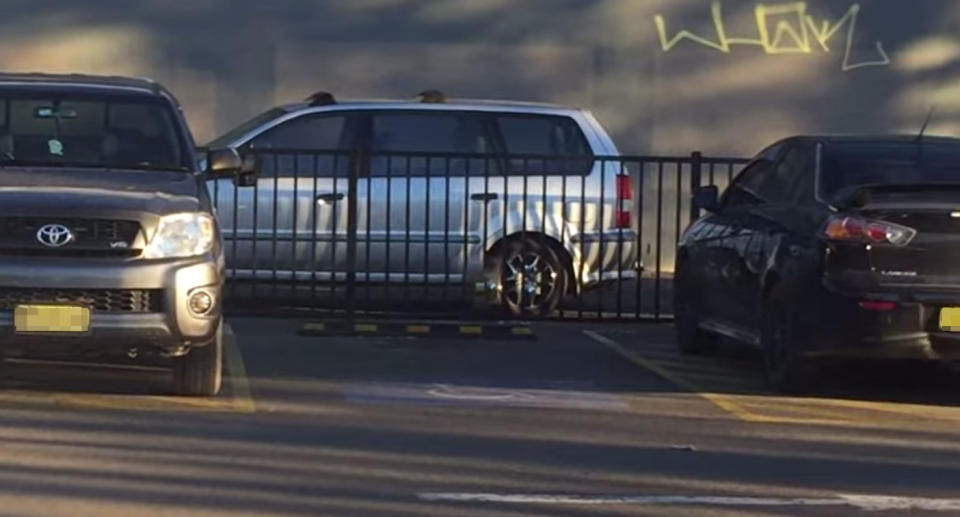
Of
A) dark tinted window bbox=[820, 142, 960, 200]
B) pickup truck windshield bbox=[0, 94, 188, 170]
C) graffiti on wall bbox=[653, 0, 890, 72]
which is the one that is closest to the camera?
pickup truck windshield bbox=[0, 94, 188, 170]

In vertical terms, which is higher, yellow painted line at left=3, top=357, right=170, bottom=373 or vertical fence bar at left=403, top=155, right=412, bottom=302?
vertical fence bar at left=403, top=155, right=412, bottom=302

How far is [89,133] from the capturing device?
10656 millimetres

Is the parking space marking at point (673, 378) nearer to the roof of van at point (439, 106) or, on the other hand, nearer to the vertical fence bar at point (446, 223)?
the vertical fence bar at point (446, 223)

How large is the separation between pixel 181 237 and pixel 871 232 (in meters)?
3.76

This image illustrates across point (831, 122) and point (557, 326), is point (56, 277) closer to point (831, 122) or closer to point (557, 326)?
point (557, 326)

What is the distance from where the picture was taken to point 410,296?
49.1 ft

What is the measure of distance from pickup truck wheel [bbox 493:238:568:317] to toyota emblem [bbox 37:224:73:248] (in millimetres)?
5752

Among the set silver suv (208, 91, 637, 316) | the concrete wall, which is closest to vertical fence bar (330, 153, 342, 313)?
silver suv (208, 91, 637, 316)

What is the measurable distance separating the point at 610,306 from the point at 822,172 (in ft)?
17.8

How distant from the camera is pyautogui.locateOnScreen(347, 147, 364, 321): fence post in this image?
13.6 m

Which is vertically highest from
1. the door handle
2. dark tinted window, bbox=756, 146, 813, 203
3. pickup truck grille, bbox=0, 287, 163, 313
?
dark tinted window, bbox=756, 146, 813, 203

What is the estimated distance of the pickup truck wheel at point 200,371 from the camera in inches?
397

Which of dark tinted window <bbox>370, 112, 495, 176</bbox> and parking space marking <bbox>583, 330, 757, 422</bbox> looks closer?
parking space marking <bbox>583, 330, 757, 422</bbox>

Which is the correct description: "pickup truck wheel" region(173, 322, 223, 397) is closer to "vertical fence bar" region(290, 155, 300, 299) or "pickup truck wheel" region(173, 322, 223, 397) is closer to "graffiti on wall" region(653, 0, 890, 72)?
"vertical fence bar" region(290, 155, 300, 299)
